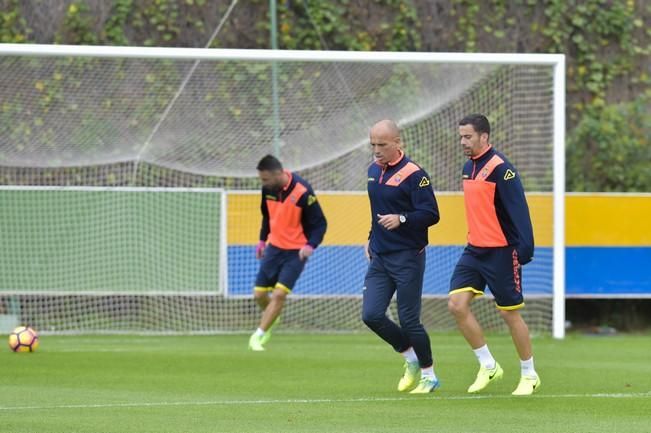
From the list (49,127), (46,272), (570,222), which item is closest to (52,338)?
(46,272)

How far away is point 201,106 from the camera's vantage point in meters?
17.3

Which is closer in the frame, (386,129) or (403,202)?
(386,129)

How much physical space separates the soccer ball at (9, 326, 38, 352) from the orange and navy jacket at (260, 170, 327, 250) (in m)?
2.85

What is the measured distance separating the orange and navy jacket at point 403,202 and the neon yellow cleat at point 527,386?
1298 millimetres

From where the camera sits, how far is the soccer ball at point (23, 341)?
541 inches

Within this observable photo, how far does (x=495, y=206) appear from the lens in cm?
998

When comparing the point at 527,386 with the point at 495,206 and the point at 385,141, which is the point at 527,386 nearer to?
the point at 495,206

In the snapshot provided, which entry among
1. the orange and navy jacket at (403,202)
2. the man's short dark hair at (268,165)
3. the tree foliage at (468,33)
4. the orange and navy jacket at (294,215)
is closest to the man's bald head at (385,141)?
the orange and navy jacket at (403,202)

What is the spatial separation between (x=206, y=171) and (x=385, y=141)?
782cm

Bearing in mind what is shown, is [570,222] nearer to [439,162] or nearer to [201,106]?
[439,162]

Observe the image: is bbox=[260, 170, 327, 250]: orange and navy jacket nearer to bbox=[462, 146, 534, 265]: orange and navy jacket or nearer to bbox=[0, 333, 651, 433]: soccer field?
bbox=[0, 333, 651, 433]: soccer field

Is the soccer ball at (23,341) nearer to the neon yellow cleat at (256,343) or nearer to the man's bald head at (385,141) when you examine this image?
the neon yellow cleat at (256,343)

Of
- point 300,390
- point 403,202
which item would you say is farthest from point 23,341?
point 403,202

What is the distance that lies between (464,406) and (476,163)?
6.32ft
